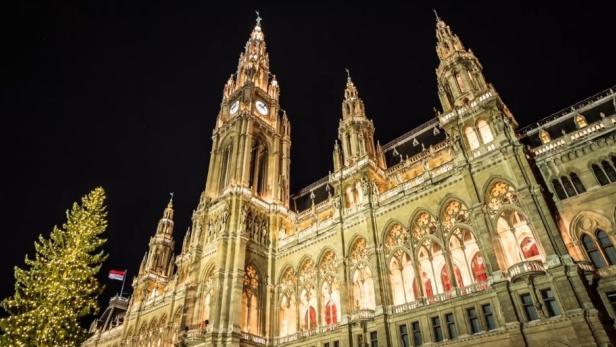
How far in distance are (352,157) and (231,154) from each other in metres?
17.3

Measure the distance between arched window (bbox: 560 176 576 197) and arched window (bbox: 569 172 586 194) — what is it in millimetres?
273

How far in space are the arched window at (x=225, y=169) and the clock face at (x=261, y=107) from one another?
7.68 meters

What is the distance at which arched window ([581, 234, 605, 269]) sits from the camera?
24.0m

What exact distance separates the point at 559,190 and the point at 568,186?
0.62 m

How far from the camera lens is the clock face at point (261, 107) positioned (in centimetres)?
5605

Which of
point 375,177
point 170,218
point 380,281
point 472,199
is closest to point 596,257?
point 472,199

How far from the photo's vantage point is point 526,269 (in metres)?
23.1

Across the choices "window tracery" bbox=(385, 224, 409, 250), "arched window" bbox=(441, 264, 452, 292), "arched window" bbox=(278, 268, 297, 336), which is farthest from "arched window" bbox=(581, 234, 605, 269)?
"arched window" bbox=(278, 268, 297, 336)

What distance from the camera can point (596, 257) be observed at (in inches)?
955

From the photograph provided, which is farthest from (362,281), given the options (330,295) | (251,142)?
(251,142)

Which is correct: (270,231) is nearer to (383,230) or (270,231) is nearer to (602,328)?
(383,230)

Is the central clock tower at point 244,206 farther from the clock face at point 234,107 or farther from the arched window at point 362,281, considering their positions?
the arched window at point 362,281

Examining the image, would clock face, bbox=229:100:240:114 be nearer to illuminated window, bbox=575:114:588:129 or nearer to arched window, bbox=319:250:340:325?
arched window, bbox=319:250:340:325

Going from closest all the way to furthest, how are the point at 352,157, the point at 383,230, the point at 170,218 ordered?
1. the point at 383,230
2. the point at 352,157
3. the point at 170,218
